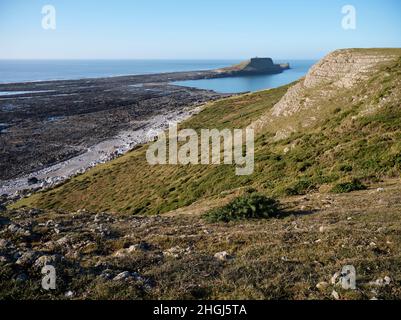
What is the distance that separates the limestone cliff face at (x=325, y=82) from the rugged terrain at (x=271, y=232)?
1555mm

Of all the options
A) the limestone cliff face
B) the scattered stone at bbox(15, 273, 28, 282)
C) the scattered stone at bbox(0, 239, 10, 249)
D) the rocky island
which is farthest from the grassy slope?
the scattered stone at bbox(15, 273, 28, 282)

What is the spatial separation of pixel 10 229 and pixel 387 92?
2633 cm

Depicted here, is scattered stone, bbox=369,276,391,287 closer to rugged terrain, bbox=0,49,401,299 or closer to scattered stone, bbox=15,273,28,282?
rugged terrain, bbox=0,49,401,299

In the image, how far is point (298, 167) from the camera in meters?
24.7

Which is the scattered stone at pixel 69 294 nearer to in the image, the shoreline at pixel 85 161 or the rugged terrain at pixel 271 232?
the rugged terrain at pixel 271 232

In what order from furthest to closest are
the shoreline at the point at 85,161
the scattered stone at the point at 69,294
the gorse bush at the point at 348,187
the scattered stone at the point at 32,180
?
the scattered stone at the point at 32,180 < the shoreline at the point at 85,161 < the gorse bush at the point at 348,187 < the scattered stone at the point at 69,294

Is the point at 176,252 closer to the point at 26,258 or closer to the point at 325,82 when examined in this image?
the point at 26,258

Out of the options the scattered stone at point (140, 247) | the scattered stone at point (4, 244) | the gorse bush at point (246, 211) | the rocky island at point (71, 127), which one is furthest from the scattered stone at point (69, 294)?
the rocky island at point (71, 127)

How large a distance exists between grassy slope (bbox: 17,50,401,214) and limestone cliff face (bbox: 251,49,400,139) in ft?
2.70

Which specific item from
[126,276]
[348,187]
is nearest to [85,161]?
[348,187]

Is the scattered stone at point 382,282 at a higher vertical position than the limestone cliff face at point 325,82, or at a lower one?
lower

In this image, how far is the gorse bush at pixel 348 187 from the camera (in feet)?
59.5

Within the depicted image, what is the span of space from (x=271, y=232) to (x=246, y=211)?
9.85 feet
